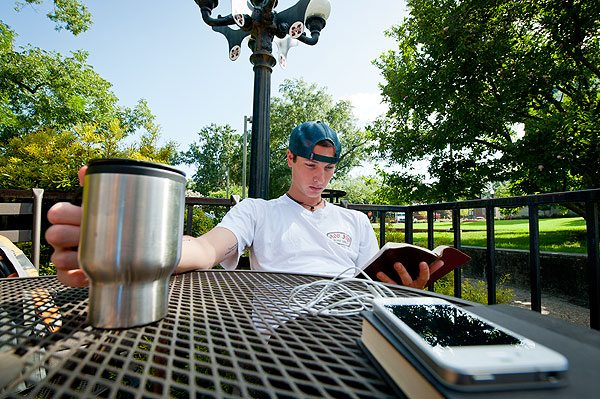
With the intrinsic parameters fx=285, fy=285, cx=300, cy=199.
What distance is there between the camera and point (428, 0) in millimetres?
6832

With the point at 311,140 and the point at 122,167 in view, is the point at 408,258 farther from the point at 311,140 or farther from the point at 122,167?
the point at 122,167

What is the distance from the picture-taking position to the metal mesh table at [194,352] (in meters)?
0.33

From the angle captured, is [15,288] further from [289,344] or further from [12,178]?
[12,178]

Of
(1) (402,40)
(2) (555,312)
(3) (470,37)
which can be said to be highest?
(1) (402,40)

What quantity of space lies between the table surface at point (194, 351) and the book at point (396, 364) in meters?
0.01

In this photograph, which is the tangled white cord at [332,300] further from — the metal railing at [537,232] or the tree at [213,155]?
the tree at [213,155]

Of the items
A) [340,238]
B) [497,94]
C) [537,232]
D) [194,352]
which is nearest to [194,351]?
[194,352]

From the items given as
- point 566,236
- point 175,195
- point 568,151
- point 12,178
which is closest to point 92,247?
point 175,195

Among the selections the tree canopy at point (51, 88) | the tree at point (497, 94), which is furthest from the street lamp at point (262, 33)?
the tree at point (497, 94)

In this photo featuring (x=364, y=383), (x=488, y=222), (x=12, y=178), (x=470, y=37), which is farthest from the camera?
(x=470, y=37)

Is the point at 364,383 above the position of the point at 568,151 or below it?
below

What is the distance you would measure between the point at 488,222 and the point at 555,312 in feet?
12.0

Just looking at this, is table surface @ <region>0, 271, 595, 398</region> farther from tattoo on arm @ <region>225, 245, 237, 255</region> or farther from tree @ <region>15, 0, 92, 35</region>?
tree @ <region>15, 0, 92, 35</region>

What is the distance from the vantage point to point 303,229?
1.61 metres
